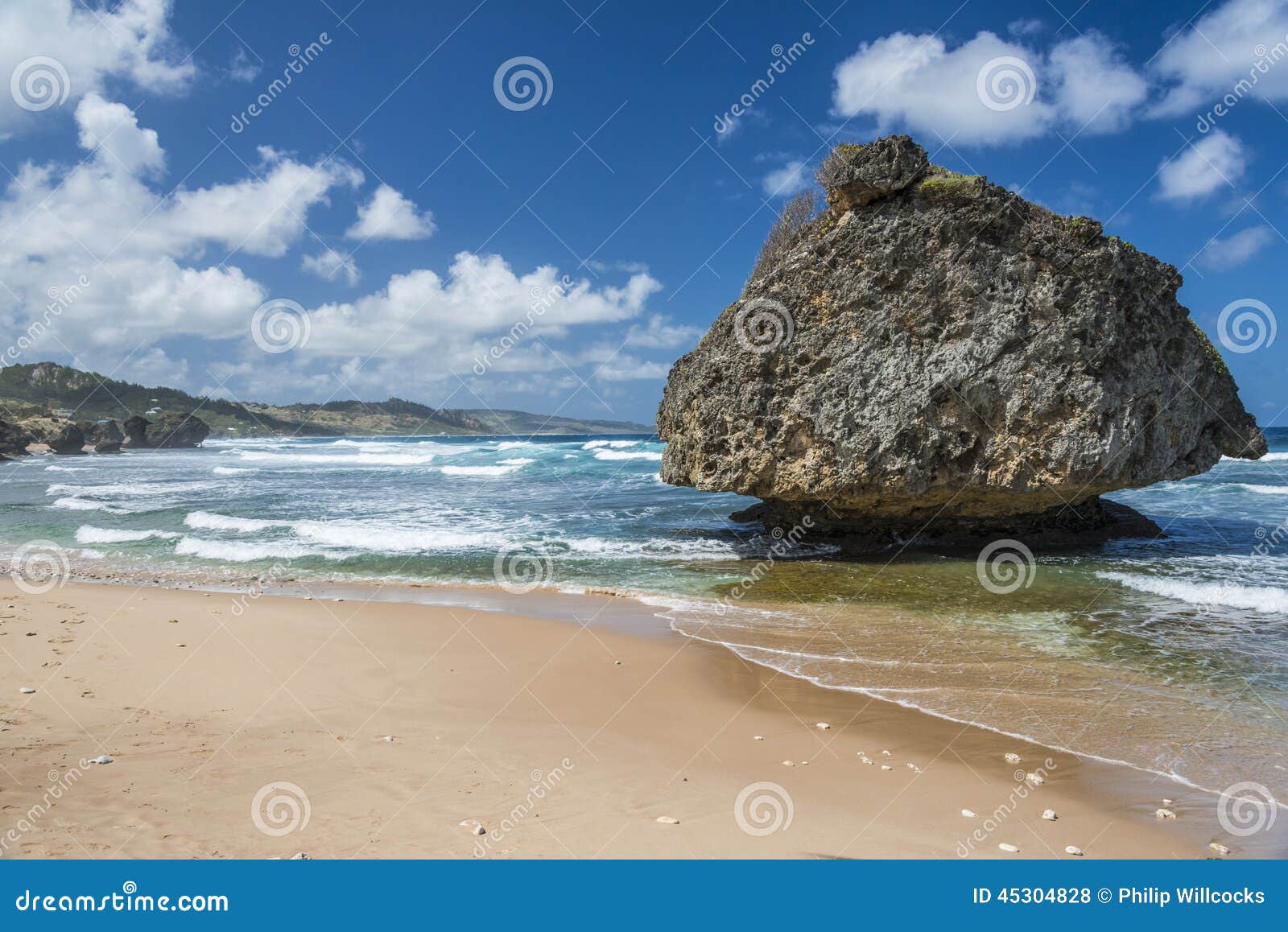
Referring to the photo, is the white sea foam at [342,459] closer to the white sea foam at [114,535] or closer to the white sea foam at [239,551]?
the white sea foam at [114,535]

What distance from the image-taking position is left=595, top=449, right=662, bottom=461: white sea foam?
47188 millimetres

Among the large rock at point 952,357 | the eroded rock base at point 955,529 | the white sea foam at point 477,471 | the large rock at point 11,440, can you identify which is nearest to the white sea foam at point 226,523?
the large rock at point 952,357

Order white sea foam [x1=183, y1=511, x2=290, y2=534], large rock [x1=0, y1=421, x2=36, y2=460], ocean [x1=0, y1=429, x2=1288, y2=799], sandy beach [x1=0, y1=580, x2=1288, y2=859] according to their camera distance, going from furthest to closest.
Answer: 1. large rock [x1=0, y1=421, x2=36, y2=460]
2. white sea foam [x1=183, y1=511, x2=290, y2=534]
3. ocean [x1=0, y1=429, x2=1288, y2=799]
4. sandy beach [x1=0, y1=580, x2=1288, y2=859]

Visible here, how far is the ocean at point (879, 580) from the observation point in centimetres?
675

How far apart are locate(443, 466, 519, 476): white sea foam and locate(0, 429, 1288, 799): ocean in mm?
9044

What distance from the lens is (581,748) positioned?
18.8 feet

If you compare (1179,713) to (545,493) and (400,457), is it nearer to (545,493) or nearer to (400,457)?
(545,493)

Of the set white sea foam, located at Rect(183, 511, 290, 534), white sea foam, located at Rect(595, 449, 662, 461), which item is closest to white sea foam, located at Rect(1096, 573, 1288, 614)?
white sea foam, located at Rect(183, 511, 290, 534)

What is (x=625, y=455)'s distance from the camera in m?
50.2

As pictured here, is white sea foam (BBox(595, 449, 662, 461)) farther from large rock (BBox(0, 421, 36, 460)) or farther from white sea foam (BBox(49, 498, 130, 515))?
large rock (BBox(0, 421, 36, 460))

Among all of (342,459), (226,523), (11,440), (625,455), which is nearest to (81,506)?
(226,523)

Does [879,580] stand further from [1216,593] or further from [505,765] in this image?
[505,765]

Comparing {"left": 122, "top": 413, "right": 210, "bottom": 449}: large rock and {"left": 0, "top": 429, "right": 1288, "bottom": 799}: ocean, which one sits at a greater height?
{"left": 122, "top": 413, "right": 210, "bottom": 449}: large rock

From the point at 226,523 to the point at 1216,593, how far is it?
2101 centimetres
